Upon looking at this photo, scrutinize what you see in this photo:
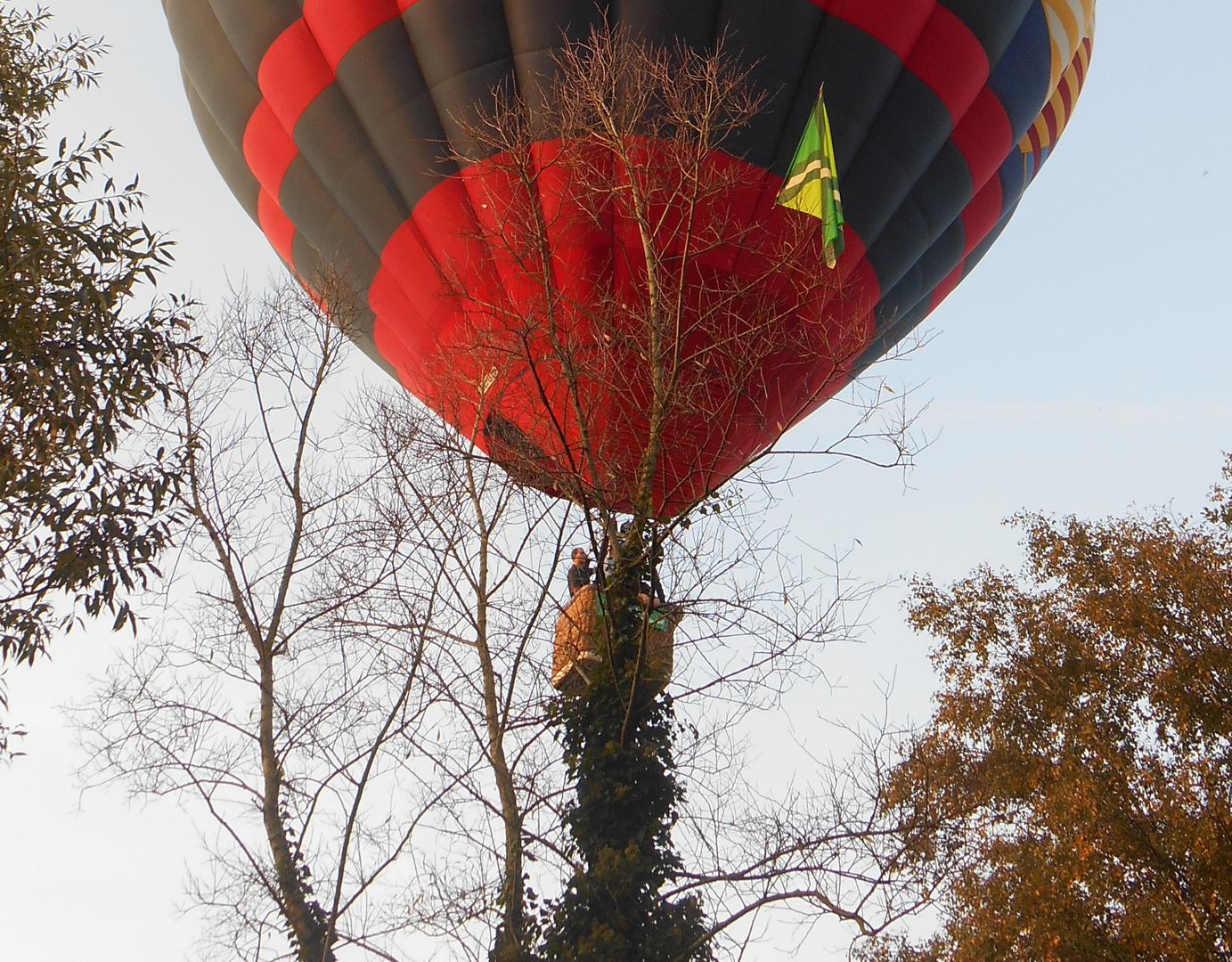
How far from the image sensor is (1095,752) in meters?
10.4

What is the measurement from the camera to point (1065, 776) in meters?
10.1

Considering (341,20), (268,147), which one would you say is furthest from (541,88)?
(268,147)

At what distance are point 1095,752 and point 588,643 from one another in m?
5.96

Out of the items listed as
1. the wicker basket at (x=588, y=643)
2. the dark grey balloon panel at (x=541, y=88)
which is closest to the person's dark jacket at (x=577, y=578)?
the wicker basket at (x=588, y=643)

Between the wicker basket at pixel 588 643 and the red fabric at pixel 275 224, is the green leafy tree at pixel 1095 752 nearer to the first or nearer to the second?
the wicker basket at pixel 588 643

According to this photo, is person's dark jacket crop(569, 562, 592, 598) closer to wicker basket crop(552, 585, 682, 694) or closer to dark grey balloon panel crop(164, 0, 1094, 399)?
wicker basket crop(552, 585, 682, 694)

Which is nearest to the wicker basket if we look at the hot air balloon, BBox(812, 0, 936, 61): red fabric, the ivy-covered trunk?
the ivy-covered trunk

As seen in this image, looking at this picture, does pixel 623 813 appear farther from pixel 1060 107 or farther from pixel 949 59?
pixel 1060 107

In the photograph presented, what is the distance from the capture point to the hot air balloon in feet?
24.7

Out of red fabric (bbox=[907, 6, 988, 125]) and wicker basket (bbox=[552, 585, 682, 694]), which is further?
red fabric (bbox=[907, 6, 988, 125])

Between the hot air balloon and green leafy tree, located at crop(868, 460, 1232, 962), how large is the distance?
3484 millimetres

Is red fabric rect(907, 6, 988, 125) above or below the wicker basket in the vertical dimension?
above

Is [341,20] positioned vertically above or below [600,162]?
above

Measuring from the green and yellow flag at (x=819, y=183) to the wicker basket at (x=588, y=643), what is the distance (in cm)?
268
